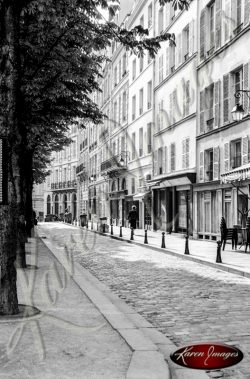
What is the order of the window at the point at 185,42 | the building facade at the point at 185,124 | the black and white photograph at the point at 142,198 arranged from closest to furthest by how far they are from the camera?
the black and white photograph at the point at 142,198 < the building facade at the point at 185,124 < the window at the point at 185,42

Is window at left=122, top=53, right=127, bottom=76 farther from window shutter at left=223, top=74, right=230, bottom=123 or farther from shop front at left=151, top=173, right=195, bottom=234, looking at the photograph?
window shutter at left=223, top=74, right=230, bottom=123

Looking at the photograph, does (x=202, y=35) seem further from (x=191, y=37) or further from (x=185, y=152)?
(x=185, y=152)

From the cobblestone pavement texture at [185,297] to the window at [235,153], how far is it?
6.93 meters

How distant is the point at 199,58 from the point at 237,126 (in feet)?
19.3

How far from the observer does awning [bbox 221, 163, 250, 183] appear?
1661 cm

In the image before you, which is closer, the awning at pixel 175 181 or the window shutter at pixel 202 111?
the window shutter at pixel 202 111

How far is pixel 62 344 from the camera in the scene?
526cm

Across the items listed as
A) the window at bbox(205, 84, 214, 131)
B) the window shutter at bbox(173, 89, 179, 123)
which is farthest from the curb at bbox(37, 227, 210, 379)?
the window shutter at bbox(173, 89, 179, 123)

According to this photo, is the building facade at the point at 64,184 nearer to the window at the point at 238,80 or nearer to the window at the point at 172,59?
the window at the point at 172,59

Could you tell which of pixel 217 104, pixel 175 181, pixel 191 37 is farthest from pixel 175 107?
pixel 217 104

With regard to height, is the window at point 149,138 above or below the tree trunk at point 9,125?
above

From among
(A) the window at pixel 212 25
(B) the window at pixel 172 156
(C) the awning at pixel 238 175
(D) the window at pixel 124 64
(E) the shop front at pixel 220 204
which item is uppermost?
(D) the window at pixel 124 64

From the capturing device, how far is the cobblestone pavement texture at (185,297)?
6157 mm

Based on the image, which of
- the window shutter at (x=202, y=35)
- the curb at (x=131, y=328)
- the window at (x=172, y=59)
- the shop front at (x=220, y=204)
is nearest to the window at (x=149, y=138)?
the window at (x=172, y=59)
